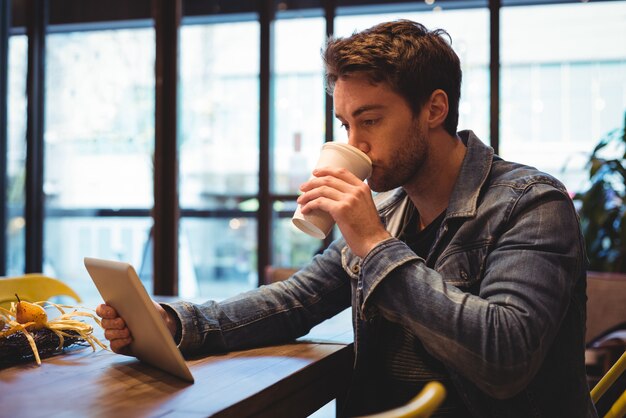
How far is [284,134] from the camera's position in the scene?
198 inches

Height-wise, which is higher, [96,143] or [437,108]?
[96,143]

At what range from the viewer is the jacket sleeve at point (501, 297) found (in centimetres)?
110

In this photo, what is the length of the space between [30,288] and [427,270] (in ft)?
4.74

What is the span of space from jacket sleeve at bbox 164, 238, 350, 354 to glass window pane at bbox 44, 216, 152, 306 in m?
3.83

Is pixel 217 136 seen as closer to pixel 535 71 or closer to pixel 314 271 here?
pixel 535 71

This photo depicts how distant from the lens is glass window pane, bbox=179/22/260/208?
5066 millimetres

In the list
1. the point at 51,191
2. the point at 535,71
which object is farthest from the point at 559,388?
the point at 51,191

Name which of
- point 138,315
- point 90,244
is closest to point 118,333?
point 138,315

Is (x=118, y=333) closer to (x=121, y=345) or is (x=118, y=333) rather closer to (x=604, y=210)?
(x=121, y=345)

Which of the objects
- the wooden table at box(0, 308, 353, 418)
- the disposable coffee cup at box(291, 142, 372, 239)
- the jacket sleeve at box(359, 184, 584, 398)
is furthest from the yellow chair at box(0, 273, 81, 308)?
the jacket sleeve at box(359, 184, 584, 398)

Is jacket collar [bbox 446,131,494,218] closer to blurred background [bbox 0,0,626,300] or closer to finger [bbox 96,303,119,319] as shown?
finger [bbox 96,303,119,319]

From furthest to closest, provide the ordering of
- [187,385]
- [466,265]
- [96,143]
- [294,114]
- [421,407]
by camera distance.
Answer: [96,143]
[294,114]
[466,265]
[187,385]
[421,407]

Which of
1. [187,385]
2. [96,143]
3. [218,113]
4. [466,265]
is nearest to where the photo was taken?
[187,385]

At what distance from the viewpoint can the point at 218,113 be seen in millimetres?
5117
